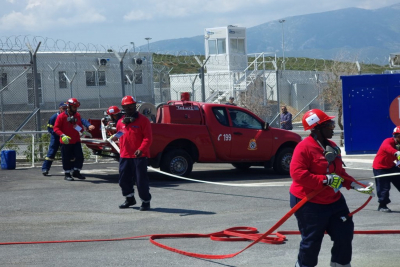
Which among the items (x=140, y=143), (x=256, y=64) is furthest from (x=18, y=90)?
(x=140, y=143)

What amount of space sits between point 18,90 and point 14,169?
1665 cm

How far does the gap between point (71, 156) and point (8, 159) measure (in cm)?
327

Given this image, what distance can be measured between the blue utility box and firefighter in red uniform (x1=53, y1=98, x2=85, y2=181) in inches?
316

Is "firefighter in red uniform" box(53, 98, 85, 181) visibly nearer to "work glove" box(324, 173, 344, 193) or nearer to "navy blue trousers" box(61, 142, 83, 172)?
"navy blue trousers" box(61, 142, 83, 172)

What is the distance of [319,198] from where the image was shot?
19.3ft

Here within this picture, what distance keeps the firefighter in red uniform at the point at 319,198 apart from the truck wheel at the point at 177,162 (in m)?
8.51

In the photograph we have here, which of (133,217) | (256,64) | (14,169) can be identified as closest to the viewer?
(133,217)

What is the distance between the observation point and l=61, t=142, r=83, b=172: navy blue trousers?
14.3 metres

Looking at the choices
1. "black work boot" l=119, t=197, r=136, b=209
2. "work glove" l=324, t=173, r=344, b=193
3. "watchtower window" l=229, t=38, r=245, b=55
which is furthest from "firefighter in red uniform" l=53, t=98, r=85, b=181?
"watchtower window" l=229, t=38, r=245, b=55

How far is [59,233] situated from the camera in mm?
8953

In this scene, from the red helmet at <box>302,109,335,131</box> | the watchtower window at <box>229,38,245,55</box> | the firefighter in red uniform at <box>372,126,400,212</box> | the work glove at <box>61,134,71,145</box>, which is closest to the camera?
the red helmet at <box>302,109,335,131</box>

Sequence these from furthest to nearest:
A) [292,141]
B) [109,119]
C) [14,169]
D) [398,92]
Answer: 1. [398,92]
2. [14,169]
3. [292,141]
4. [109,119]

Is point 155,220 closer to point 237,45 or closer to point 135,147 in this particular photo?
point 135,147

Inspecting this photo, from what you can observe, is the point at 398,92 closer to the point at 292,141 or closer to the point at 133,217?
the point at 292,141
